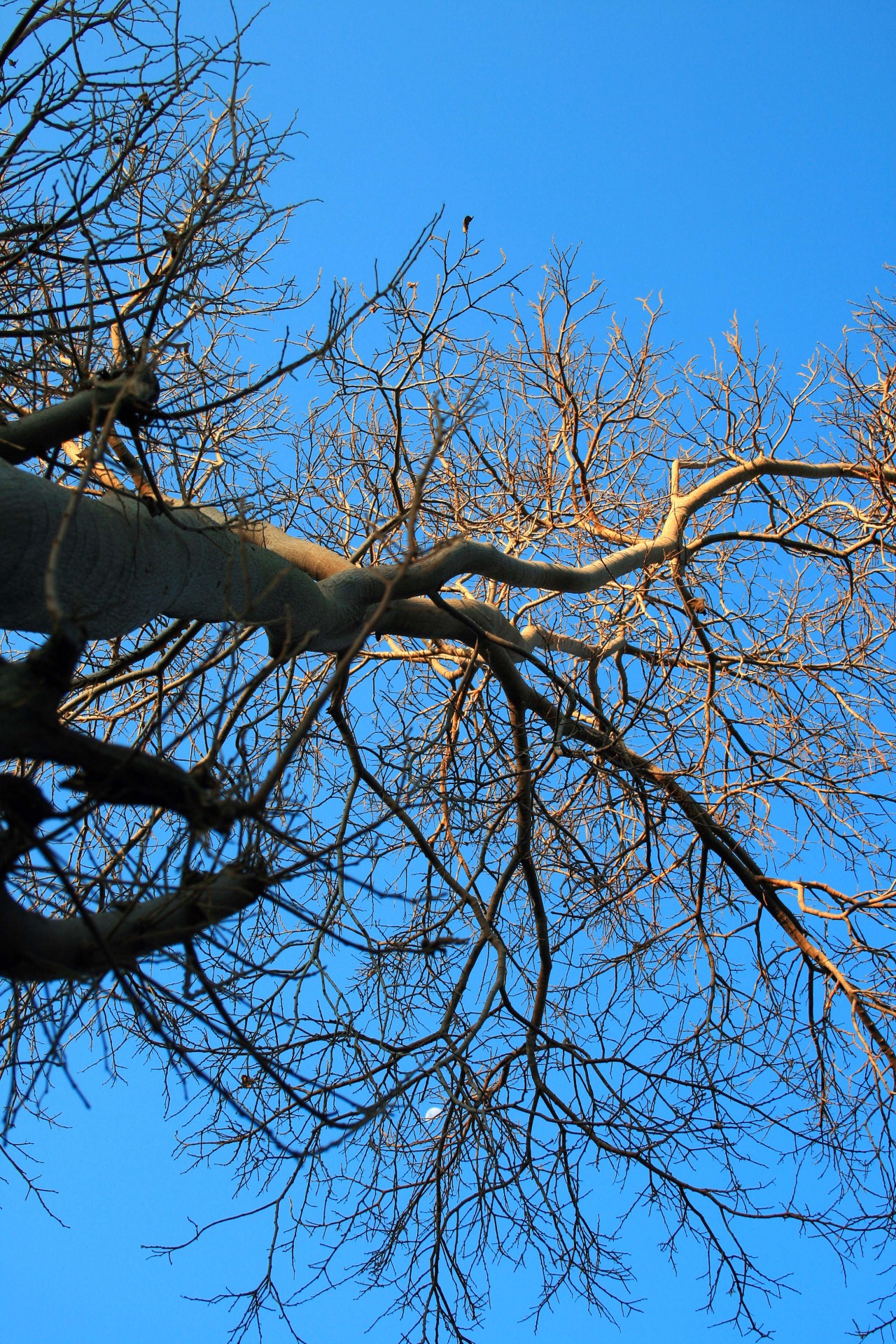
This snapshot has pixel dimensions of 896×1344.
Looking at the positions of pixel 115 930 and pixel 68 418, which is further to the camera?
pixel 68 418

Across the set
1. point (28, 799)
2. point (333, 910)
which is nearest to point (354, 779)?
point (333, 910)

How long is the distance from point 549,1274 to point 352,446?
4042mm

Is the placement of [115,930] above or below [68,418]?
below

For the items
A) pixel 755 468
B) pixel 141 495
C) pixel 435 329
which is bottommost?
pixel 141 495

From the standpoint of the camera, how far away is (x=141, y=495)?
8.46 ft

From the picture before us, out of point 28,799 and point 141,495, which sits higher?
point 141,495

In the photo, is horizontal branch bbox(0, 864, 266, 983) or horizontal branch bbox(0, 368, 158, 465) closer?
horizontal branch bbox(0, 864, 266, 983)

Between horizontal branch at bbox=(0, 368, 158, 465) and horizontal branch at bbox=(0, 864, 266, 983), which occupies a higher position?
horizontal branch at bbox=(0, 368, 158, 465)

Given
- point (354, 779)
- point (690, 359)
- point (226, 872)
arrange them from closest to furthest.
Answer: point (226, 872) < point (354, 779) < point (690, 359)

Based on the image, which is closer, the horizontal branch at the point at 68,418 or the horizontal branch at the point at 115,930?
the horizontal branch at the point at 115,930

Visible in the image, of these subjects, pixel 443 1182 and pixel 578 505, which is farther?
pixel 578 505

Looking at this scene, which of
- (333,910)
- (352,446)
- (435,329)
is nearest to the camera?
(333,910)

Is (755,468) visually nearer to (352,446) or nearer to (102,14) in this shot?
(352,446)

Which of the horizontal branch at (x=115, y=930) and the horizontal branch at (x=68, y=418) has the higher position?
the horizontal branch at (x=68, y=418)
